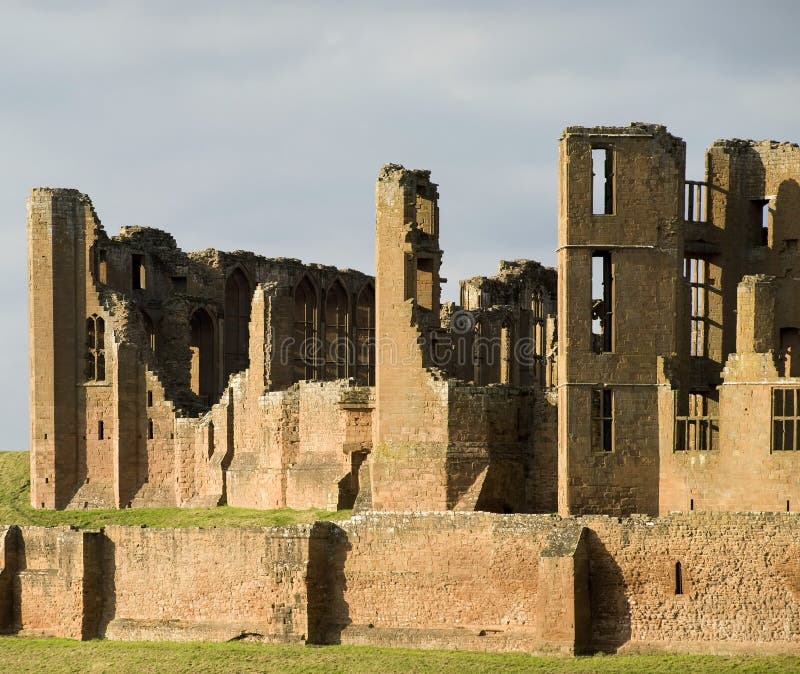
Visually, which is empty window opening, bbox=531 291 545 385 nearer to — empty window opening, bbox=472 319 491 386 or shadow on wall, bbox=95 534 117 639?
empty window opening, bbox=472 319 491 386

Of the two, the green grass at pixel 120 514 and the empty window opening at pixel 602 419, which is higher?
the empty window opening at pixel 602 419

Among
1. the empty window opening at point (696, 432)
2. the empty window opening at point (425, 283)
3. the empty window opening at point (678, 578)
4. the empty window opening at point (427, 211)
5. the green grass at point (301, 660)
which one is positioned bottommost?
the green grass at point (301, 660)

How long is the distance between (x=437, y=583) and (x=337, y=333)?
3139cm

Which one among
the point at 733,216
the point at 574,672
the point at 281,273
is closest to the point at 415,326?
the point at 733,216

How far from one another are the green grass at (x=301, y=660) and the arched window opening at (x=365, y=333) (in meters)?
26.9

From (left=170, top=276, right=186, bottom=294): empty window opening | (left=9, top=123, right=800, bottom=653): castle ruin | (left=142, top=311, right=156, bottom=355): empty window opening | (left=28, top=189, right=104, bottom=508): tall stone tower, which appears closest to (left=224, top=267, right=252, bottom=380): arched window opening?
(left=170, top=276, right=186, bottom=294): empty window opening

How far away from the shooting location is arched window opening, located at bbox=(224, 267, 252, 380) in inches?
2825

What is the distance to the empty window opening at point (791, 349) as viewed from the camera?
Result: 50.8 m

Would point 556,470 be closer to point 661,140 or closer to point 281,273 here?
point 661,140

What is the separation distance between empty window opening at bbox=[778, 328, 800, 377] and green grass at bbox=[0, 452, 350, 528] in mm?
11825

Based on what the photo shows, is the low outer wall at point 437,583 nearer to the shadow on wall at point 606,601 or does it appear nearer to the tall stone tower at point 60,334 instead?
the shadow on wall at point 606,601

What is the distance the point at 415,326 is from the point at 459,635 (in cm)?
922

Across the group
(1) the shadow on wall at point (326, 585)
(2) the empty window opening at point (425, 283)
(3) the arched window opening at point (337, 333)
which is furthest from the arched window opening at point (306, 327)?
(1) the shadow on wall at point (326, 585)

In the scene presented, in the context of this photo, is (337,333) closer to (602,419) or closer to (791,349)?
(791,349)
